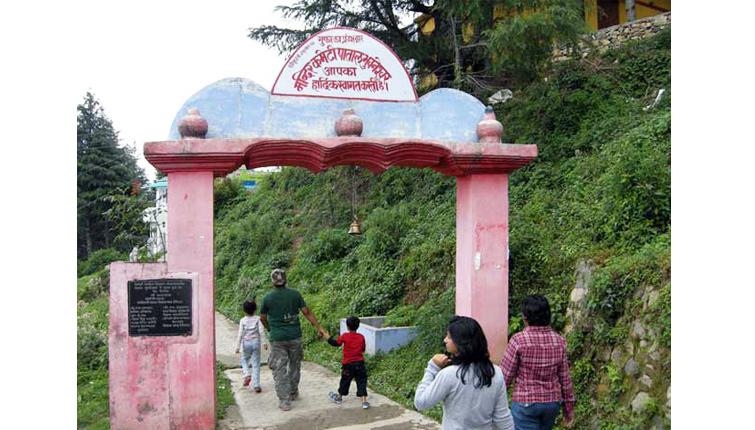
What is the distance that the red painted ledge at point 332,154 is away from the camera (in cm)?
565

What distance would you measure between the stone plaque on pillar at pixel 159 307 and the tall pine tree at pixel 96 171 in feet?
88.8

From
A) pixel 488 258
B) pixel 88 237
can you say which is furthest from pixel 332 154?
pixel 88 237

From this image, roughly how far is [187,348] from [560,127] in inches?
343

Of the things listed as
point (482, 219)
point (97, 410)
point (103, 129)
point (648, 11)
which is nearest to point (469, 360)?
point (482, 219)

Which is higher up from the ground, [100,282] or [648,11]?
[648,11]

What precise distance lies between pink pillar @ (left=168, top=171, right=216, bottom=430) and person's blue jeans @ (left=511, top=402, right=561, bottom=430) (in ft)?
10.6

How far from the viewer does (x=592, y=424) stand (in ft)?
17.3

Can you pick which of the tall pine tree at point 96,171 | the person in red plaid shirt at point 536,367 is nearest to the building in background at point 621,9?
the person in red plaid shirt at point 536,367

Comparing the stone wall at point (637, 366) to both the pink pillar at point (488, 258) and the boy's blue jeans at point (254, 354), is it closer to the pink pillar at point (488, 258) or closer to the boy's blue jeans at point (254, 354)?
the pink pillar at point (488, 258)

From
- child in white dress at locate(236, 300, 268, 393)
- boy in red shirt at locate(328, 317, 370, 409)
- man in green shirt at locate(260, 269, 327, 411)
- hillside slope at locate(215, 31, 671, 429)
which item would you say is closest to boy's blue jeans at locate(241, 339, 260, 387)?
child in white dress at locate(236, 300, 268, 393)

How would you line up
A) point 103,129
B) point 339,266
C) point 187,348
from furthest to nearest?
1. point 103,129
2. point 339,266
3. point 187,348

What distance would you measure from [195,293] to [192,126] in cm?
174

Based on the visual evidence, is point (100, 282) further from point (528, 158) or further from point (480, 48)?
point (528, 158)

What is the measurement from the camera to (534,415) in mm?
3939
